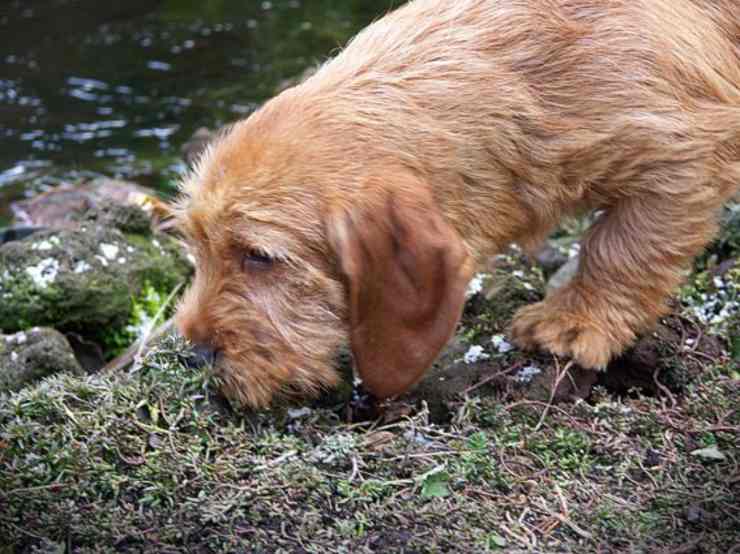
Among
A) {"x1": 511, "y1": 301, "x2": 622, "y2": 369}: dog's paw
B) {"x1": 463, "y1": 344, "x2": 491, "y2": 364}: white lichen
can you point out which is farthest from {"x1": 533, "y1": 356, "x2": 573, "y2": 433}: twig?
{"x1": 463, "y1": 344, "x2": 491, "y2": 364}: white lichen

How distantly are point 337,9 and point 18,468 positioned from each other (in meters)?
10.8

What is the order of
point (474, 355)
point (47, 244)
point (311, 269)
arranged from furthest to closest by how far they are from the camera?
point (47, 244), point (474, 355), point (311, 269)

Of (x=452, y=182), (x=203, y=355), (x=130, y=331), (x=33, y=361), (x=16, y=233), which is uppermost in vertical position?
(x=452, y=182)

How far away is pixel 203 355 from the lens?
4.16 metres

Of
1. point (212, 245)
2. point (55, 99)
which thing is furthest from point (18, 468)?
point (55, 99)

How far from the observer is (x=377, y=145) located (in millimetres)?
4184

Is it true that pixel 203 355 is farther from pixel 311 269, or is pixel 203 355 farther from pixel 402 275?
pixel 402 275

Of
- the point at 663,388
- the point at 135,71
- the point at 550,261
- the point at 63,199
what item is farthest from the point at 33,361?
the point at 135,71

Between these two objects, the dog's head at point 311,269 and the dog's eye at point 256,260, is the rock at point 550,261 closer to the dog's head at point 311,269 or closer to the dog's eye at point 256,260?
the dog's head at point 311,269

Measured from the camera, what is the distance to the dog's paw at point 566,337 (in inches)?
183

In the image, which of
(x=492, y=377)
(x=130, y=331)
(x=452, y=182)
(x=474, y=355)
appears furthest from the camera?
(x=130, y=331)

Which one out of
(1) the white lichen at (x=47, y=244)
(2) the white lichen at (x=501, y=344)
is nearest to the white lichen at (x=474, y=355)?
(2) the white lichen at (x=501, y=344)

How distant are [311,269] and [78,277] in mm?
2139

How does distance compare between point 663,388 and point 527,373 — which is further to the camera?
point 527,373
